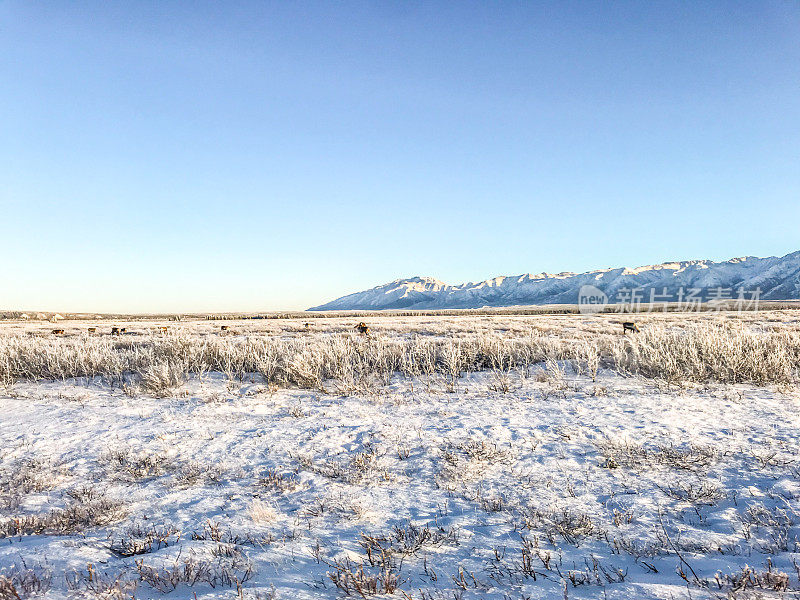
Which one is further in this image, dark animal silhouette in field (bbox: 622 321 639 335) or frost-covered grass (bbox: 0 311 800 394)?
dark animal silhouette in field (bbox: 622 321 639 335)

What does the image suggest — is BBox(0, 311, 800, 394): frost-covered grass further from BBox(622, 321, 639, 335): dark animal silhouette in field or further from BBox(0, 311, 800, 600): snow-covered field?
BBox(622, 321, 639, 335): dark animal silhouette in field

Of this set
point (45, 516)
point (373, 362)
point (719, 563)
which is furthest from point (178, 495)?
point (373, 362)

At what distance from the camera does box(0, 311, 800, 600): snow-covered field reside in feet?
7.79

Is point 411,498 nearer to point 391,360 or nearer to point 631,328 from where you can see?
point 391,360

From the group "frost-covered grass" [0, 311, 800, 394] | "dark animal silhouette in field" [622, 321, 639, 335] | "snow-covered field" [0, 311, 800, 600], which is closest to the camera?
"snow-covered field" [0, 311, 800, 600]

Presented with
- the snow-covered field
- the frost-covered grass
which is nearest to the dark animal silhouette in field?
the frost-covered grass

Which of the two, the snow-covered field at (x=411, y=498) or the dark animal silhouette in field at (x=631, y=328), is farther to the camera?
the dark animal silhouette in field at (x=631, y=328)

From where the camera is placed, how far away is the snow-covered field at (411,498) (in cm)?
237

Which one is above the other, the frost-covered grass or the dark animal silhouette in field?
the frost-covered grass

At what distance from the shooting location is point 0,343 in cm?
1181

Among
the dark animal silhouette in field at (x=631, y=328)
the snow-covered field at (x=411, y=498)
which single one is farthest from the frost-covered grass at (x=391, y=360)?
the dark animal silhouette in field at (x=631, y=328)

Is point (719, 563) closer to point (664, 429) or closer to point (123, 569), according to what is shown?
point (664, 429)

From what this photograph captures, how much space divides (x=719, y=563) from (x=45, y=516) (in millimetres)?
4457

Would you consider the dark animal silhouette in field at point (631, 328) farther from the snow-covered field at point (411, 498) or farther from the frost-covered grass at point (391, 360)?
the snow-covered field at point (411, 498)
